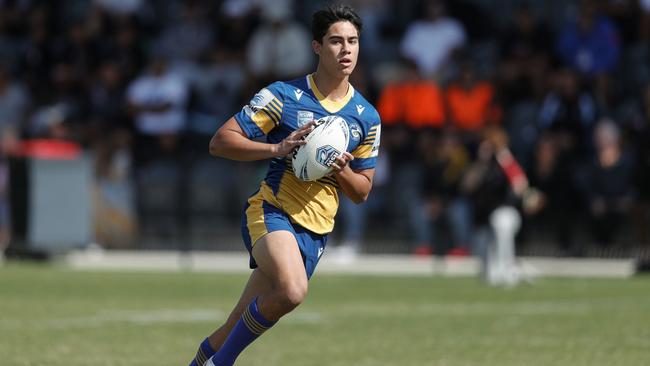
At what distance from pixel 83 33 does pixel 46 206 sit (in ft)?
13.5

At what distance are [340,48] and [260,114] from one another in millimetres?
571

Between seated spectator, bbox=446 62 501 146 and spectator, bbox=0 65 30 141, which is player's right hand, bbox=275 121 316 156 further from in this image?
spectator, bbox=0 65 30 141

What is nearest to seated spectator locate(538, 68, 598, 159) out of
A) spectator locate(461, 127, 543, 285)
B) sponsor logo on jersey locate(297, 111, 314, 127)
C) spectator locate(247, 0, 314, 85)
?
spectator locate(461, 127, 543, 285)

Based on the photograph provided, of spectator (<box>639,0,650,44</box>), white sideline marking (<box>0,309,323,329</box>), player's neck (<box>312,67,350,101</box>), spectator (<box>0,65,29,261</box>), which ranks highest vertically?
player's neck (<box>312,67,350,101</box>)

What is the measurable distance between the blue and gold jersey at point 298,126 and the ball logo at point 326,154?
0.33 meters

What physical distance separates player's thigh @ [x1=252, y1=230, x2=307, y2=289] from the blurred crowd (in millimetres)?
11404

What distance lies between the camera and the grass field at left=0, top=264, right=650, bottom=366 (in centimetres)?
1052

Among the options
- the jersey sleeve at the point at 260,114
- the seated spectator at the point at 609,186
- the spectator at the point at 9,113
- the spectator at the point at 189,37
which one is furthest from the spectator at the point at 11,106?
the jersey sleeve at the point at 260,114

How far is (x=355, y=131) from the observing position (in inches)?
315

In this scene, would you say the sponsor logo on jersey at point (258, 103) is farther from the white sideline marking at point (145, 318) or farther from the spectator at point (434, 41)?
the spectator at point (434, 41)

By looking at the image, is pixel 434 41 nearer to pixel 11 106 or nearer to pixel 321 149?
pixel 11 106

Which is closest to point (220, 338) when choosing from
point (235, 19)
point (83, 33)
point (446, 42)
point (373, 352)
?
point (373, 352)

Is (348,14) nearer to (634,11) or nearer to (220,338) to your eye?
(220,338)

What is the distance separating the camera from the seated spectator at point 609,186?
2012 cm
